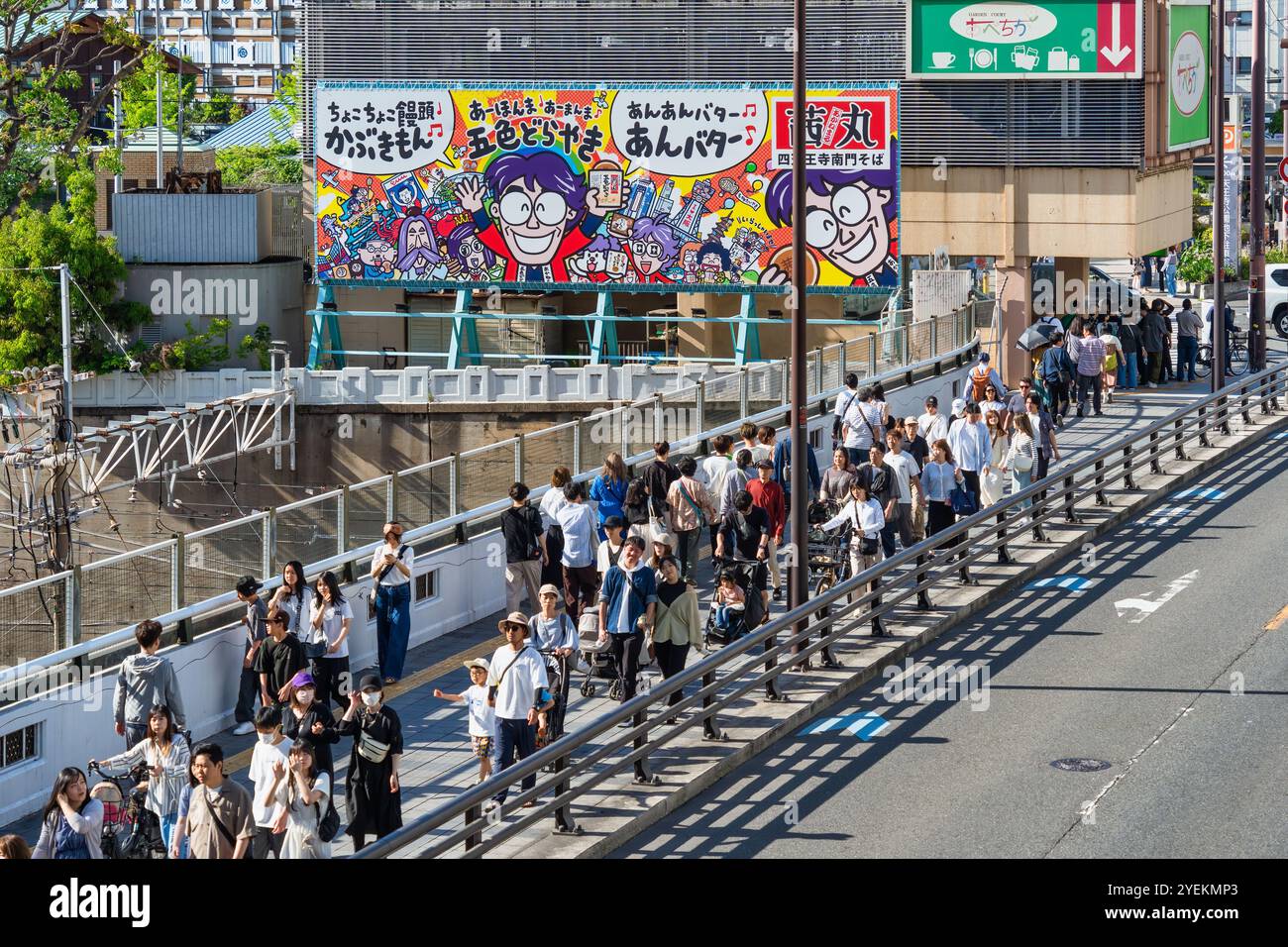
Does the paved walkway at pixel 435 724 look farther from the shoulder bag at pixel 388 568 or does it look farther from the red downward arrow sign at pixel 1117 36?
the red downward arrow sign at pixel 1117 36

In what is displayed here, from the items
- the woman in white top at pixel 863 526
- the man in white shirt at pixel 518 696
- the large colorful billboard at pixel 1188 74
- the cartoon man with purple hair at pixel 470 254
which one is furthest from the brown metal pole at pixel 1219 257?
the man in white shirt at pixel 518 696

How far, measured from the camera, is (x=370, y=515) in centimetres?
2073

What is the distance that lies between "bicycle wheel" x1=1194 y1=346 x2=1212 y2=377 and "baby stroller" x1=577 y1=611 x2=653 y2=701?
24.5m

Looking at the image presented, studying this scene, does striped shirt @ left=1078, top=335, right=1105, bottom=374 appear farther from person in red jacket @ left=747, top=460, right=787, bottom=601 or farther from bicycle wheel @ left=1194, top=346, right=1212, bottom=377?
person in red jacket @ left=747, top=460, right=787, bottom=601

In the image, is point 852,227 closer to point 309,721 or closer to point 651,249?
point 651,249

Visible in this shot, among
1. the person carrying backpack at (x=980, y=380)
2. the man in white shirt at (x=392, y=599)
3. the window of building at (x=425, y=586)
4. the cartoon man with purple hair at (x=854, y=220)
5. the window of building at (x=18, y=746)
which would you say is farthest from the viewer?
the cartoon man with purple hair at (x=854, y=220)

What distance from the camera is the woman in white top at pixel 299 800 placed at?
12672 mm

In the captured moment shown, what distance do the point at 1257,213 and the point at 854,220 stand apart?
837 cm

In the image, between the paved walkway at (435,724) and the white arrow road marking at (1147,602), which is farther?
the white arrow road marking at (1147,602)

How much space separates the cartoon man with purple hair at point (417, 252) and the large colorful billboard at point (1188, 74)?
16545mm

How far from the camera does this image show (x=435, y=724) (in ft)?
58.1

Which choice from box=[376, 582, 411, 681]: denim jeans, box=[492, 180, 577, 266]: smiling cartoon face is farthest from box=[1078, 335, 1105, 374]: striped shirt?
box=[376, 582, 411, 681]: denim jeans

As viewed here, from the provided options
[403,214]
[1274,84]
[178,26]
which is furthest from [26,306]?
[178,26]
